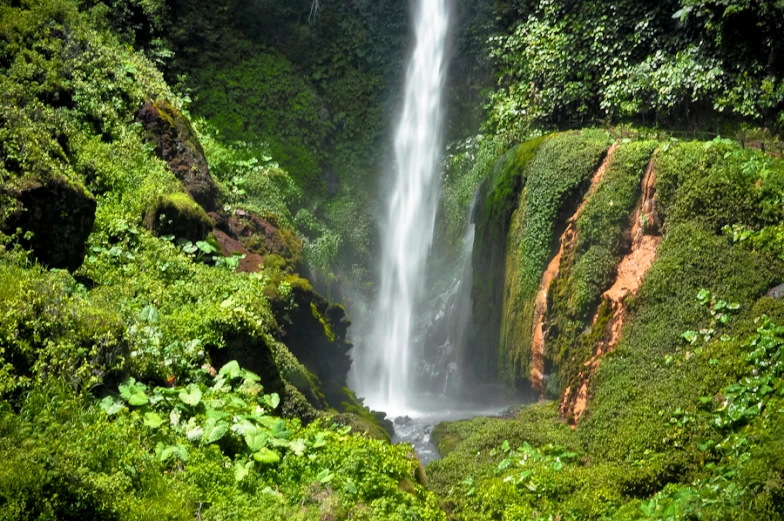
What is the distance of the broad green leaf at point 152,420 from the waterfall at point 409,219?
12915mm

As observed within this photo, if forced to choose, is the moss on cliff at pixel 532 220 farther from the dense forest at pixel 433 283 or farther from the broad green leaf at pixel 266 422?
the broad green leaf at pixel 266 422

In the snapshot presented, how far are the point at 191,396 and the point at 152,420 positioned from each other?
0.62m

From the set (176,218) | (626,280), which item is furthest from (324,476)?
(626,280)

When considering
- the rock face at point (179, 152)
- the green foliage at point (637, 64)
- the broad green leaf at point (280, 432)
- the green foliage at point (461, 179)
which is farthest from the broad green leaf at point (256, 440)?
the green foliage at point (461, 179)

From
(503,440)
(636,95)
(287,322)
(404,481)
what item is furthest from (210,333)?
(636,95)

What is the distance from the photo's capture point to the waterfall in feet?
65.7

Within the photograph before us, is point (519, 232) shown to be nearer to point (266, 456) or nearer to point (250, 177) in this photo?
point (250, 177)

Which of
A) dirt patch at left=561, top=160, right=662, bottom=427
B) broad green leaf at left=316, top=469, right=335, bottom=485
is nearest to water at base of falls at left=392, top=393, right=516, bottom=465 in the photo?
dirt patch at left=561, top=160, right=662, bottom=427

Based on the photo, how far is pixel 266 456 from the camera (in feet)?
20.1

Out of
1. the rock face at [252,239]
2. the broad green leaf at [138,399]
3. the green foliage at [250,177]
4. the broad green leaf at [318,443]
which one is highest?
the green foliage at [250,177]

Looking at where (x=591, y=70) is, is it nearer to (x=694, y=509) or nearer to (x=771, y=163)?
(x=771, y=163)

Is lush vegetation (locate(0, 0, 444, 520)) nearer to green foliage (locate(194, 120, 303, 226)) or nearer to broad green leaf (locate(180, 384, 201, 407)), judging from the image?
broad green leaf (locate(180, 384, 201, 407))

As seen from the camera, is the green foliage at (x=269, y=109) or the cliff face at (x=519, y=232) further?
the green foliage at (x=269, y=109)

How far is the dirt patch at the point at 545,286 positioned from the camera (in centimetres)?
1309
